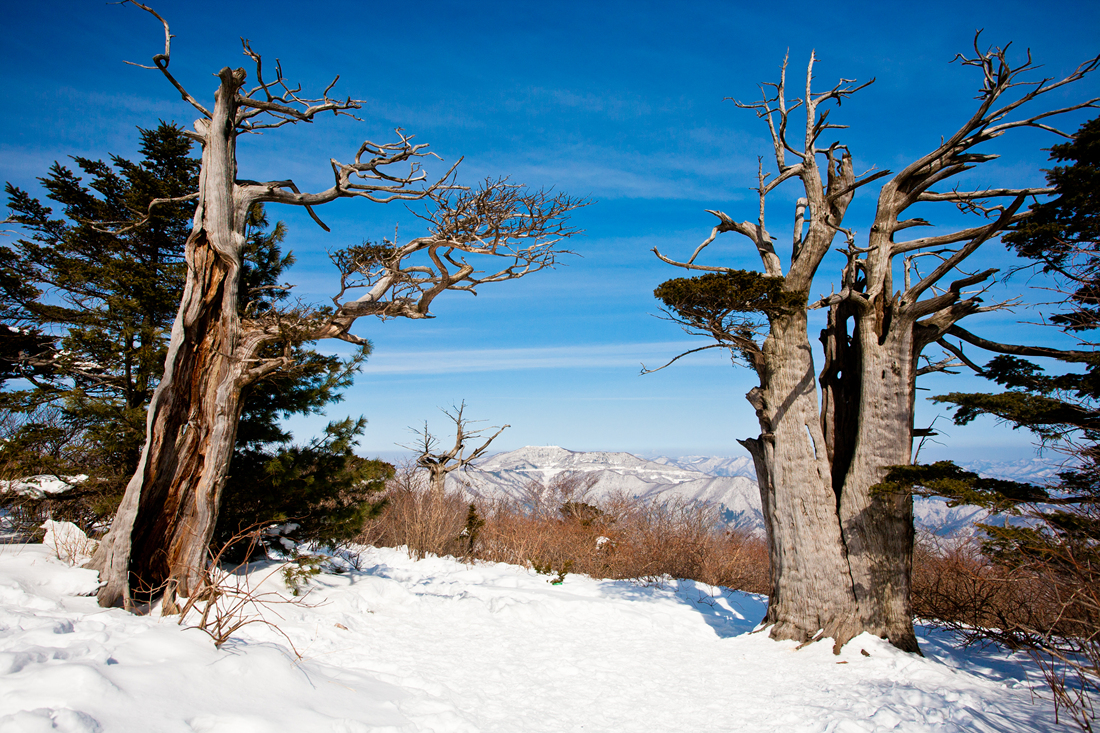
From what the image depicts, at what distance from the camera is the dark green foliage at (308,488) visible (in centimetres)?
688

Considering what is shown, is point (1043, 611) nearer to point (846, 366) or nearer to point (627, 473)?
point (846, 366)

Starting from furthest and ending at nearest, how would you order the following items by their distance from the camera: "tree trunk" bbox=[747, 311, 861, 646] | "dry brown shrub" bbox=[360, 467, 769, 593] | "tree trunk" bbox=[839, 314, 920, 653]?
"dry brown shrub" bbox=[360, 467, 769, 593]
"tree trunk" bbox=[747, 311, 861, 646]
"tree trunk" bbox=[839, 314, 920, 653]

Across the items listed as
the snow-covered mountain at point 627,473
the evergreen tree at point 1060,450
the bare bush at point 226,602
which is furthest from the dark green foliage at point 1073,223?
the snow-covered mountain at point 627,473

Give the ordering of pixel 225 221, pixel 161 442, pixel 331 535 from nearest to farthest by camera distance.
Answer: pixel 161 442 → pixel 225 221 → pixel 331 535

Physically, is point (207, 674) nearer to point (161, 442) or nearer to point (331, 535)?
point (161, 442)

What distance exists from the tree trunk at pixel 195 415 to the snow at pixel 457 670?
0.54 metres

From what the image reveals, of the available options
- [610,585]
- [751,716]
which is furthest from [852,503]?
[610,585]

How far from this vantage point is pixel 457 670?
507 centimetres

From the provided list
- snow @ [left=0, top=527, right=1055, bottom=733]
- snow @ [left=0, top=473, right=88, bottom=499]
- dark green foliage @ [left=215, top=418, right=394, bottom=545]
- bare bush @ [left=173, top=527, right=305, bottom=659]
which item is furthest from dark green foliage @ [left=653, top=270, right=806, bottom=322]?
snow @ [left=0, top=473, right=88, bottom=499]

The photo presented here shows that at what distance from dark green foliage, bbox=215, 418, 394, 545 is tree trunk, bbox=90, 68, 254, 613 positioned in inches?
32.2

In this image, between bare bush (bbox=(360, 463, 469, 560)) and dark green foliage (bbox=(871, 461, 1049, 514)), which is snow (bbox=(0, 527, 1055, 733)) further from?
bare bush (bbox=(360, 463, 469, 560))

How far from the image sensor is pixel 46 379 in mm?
8547

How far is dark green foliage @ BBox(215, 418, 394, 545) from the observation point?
22.6ft

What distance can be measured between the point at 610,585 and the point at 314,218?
26.1 feet
